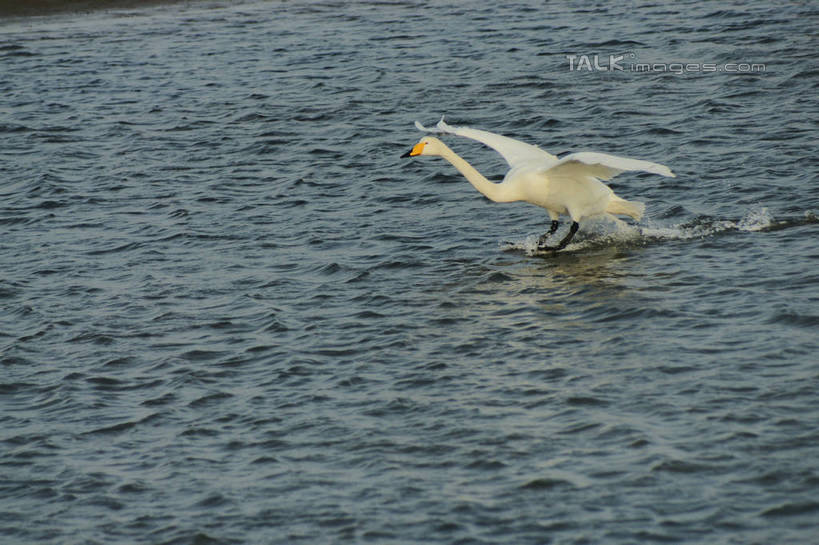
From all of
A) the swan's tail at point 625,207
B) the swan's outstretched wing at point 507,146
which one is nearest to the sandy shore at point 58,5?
the swan's outstretched wing at point 507,146

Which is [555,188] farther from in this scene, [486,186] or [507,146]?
[507,146]

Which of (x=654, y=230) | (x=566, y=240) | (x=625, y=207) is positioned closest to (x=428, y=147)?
(x=566, y=240)

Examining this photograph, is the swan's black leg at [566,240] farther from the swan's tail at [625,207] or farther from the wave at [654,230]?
the swan's tail at [625,207]

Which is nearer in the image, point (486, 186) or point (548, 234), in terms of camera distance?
point (486, 186)

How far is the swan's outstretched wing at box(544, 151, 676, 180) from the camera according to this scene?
1115 centimetres

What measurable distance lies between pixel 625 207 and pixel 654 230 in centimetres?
45

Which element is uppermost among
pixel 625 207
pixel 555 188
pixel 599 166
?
pixel 599 166

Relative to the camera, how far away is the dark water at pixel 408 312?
8234 millimetres

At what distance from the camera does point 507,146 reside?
14398 millimetres

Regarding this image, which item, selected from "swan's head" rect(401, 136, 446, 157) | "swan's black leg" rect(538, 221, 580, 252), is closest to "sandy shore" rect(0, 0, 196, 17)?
"swan's head" rect(401, 136, 446, 157)

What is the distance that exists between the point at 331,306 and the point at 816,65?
1092 centimetres

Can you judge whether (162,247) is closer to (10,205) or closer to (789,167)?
(10,205)

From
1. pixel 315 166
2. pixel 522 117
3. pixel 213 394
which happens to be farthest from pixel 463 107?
pixel 213 394

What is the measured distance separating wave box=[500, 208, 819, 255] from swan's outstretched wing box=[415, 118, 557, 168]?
2.92ft
